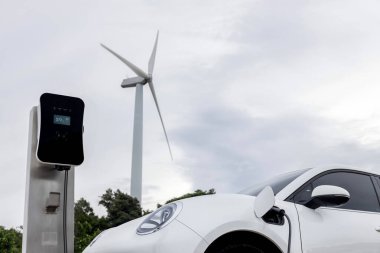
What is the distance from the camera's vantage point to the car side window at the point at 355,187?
435 centimetres

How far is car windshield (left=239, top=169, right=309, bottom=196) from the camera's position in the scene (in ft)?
14.1

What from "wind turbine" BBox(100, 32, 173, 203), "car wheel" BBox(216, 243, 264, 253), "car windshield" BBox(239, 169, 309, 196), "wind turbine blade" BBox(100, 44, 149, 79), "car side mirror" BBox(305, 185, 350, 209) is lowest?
"car wheel" BBox(216, 243, 264, 253)

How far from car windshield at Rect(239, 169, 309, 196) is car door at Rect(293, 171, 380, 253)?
183 mm

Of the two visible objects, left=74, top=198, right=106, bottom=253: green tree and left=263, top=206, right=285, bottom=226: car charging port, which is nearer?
left=263, top=206, right=285, bottom=226: car charging port

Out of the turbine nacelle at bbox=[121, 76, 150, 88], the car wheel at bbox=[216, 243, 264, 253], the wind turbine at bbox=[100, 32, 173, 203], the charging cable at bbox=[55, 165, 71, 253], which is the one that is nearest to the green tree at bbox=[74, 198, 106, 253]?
the wind turbine at bbox=[100, 32, 173, 203]

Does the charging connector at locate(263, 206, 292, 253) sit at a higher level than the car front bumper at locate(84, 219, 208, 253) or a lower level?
higher

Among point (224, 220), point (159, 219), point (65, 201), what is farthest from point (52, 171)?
point (224, 220)

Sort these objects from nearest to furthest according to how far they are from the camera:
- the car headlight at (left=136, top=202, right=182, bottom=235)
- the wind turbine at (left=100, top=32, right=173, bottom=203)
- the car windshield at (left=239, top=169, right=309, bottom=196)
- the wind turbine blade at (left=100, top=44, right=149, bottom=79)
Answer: the car headlight at (left=136, top=202, right=182, bottom=235)
the car windshield at (left=239, top=169, right=309, bottom=196)
the wind turbine blade at (left=100, top=44, right=149, bottom=79)
the wind turbine at (left=100, top=32, right=173, bottom=203)

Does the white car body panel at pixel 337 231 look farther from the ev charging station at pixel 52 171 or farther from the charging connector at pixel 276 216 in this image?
the ev charging station at pixel 52 171

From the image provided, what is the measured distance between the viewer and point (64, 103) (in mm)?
5285

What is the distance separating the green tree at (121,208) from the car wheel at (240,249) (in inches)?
1247

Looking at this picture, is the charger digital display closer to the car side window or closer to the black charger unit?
the black charger unit

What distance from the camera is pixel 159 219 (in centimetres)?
372

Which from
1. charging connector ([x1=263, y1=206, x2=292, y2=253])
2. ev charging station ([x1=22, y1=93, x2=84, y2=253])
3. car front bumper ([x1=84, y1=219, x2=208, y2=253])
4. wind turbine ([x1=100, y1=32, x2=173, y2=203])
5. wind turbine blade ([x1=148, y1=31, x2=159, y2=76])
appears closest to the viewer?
car front bumper ([x1=84, y1=219, x2=208, y2=253])
